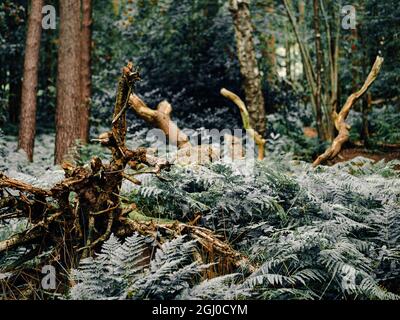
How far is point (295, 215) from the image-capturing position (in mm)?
4484

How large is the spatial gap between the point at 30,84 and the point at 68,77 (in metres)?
1.23

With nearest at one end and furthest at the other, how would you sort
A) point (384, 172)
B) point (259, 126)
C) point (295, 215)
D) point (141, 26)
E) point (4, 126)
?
point (295, 215) → point (384, 172) → point (259, 126) → point (4, 126) → point (141, 26)

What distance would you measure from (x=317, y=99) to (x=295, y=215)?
6253mm

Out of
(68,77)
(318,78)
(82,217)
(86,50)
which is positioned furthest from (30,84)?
(82,217)

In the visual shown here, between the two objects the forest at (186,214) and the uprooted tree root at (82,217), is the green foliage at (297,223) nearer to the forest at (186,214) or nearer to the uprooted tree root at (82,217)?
the forest at (186,214)

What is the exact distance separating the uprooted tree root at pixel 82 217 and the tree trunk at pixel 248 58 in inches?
242

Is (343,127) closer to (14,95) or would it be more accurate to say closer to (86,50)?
(86,50)

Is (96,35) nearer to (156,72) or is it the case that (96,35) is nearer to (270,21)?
(156,72)

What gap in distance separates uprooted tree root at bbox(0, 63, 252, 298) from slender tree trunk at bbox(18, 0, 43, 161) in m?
5.74

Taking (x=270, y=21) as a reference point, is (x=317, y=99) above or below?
below

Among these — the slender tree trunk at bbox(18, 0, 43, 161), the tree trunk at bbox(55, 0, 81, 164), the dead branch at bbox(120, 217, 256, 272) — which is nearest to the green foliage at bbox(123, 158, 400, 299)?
the dead branch at bbox(120, 217, 256, 272)

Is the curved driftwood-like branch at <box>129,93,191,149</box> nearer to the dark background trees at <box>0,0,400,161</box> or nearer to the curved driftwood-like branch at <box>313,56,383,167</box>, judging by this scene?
the curved driftwood-like branch at <box>313,56,383,167</box>

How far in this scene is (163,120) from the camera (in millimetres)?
8109
